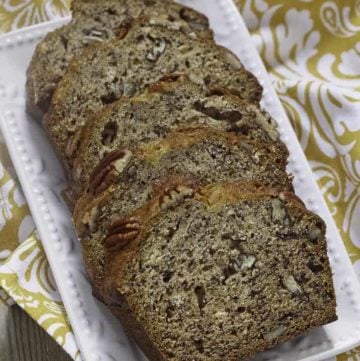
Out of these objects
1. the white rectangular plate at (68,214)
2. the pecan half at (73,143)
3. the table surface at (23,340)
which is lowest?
A: the table surface at (23,340)

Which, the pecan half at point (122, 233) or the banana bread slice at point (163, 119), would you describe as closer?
the pecan half at point (122, 233)

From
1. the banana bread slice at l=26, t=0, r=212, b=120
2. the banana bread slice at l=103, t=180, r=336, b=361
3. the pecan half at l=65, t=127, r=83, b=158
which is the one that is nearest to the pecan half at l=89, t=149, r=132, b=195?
the banana bread slice at l=103, t=180, r=336, b=361

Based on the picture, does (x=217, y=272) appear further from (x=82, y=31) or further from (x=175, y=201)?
(x=82, y=31)

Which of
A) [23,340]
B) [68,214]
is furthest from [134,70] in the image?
[23,340]

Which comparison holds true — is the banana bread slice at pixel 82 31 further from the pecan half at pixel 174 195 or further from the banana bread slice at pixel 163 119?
the pecan half at pixel 174 195

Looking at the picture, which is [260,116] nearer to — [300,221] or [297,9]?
[300,221]

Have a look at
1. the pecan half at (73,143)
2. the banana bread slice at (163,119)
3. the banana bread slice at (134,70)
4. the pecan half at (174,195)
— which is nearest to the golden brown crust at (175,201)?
the pecan half at (174,195)
